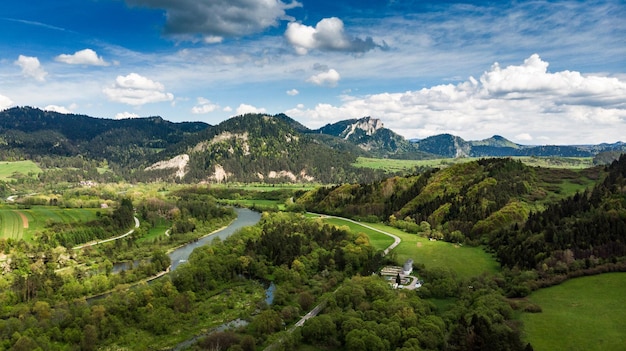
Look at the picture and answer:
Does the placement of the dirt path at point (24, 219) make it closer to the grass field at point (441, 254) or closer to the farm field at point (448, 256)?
the grass field at point (441, 254)

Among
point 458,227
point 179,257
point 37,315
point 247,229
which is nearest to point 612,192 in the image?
point 458,227

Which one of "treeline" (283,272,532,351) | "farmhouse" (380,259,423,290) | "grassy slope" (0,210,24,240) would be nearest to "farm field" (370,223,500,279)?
"farmhouse" (380,259,423,290)

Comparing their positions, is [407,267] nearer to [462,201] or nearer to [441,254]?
[441,254]

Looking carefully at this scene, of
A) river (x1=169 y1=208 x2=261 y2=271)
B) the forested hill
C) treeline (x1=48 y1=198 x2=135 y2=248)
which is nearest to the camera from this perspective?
river (x1=169 y1=208 x2=261 y2=271)

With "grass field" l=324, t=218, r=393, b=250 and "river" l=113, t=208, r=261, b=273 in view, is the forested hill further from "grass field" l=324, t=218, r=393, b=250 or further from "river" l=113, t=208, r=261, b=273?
"river" l=113, t=208, r=261, b=273

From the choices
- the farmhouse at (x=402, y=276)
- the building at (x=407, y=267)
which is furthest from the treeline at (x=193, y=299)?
the building at (x=407, y=267)

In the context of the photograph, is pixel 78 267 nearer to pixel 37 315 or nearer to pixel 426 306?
pixel 37 315
